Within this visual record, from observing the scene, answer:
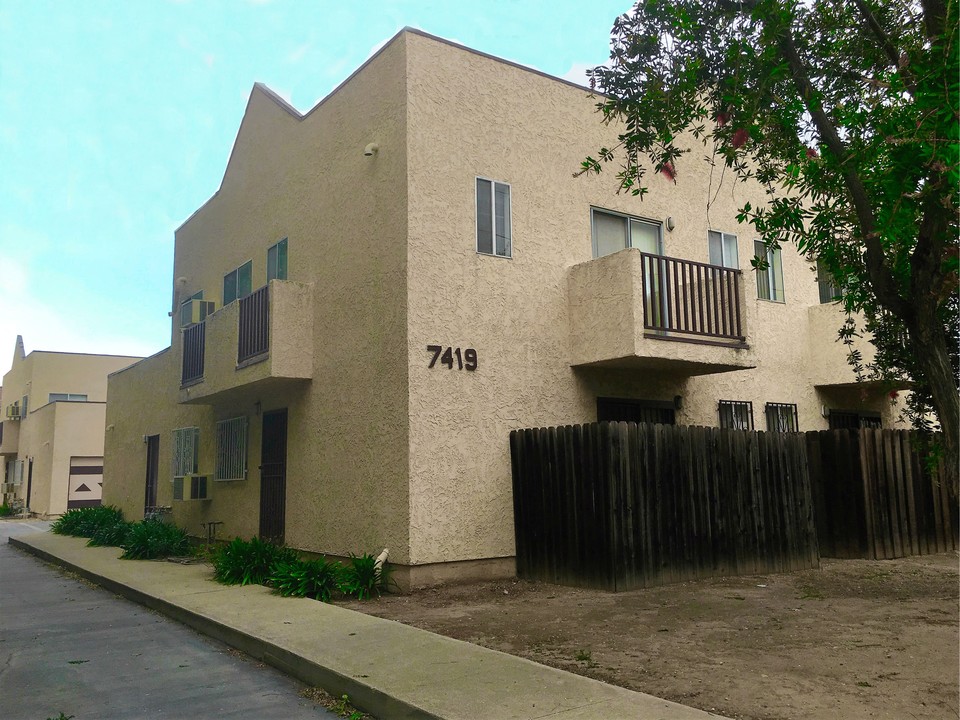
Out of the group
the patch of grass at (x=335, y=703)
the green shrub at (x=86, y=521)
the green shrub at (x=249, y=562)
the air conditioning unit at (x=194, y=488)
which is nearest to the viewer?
the patch of grass at (x=335, y=703)

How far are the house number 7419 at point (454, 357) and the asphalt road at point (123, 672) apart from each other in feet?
14.1

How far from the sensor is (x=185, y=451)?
17.2 meters

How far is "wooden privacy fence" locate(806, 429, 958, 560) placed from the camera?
41.7ft

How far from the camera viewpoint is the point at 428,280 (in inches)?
425

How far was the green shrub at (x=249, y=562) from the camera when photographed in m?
11.0

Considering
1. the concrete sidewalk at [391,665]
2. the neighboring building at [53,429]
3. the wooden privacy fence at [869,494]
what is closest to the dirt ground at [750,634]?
the concrete sidewalk at [391,665]

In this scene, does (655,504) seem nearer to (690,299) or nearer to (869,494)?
(690,299)

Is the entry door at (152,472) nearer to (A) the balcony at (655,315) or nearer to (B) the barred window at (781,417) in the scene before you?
(A) the balcony at (655,315)

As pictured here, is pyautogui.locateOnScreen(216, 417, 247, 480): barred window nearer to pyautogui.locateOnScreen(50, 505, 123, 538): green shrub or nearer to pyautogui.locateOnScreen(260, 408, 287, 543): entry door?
pyautogui.locateOnScreen(260, 408, 287, 543): entry door

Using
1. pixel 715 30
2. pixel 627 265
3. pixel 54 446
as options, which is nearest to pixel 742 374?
pixel 627 265

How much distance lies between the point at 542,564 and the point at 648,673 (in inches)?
178

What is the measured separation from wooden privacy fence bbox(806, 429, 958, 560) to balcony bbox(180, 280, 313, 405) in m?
8.21

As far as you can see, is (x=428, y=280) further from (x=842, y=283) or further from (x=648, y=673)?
(x=648, y=673)

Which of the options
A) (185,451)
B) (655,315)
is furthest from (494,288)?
(185,451)
